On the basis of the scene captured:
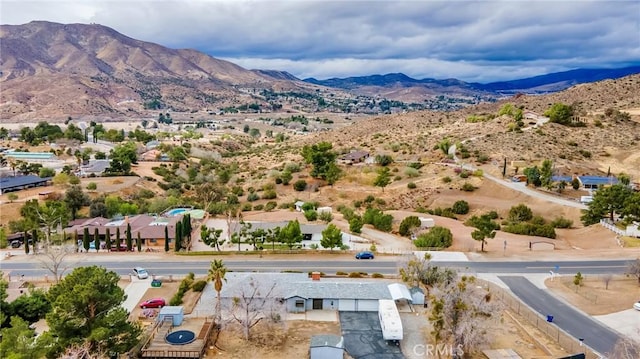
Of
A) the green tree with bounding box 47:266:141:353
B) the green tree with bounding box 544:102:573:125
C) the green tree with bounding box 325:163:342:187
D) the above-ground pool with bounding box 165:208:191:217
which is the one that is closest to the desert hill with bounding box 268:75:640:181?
the green tree with bounding box 544:102:573:125

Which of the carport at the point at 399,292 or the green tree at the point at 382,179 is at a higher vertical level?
the green tree at the point at 382,179

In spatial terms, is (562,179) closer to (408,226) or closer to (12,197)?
(408,226)

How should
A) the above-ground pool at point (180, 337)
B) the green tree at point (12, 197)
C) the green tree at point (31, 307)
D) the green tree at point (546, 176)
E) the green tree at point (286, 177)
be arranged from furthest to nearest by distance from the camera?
the green tree at point (286, 177)
the green tree at point (546, 176)
the green tree at point (12, 197)
the green tree at point (31, 307)
the above-ground pool at point (180, 337)

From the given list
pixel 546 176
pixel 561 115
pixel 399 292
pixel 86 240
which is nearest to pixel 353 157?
pixel 546 176

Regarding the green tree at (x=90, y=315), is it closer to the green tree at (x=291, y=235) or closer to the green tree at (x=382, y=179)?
the green tree at (x=291, y=235)

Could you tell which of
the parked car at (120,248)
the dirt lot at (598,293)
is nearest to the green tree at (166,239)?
the parked car at (120,248)

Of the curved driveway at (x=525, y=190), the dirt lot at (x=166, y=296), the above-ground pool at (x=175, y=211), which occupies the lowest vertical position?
the dirt lot at (x=166, y=296)

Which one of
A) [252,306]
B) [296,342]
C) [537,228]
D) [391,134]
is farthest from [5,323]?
[391,134]

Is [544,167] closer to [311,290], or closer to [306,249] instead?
[306,249]
